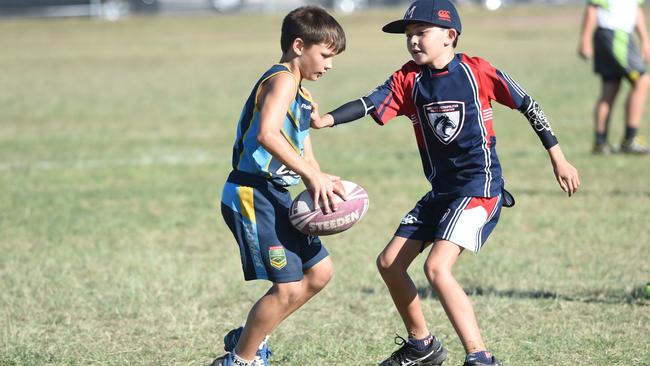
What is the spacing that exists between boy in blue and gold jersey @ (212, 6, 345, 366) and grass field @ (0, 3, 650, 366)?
0.68 m

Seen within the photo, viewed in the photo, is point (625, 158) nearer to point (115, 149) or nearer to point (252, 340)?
point (115, 149)

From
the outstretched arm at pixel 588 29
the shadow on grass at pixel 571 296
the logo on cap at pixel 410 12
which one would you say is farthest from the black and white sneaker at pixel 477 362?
the outstretched arm at pixel 588 29

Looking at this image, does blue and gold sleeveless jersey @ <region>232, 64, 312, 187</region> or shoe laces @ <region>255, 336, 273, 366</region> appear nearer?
blue and gold sleeveless jersey @ <region>232, 64, 312, 187</region>

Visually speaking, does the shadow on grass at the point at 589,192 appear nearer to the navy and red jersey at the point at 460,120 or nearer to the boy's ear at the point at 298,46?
the navy and red jersey at the point at 460,120

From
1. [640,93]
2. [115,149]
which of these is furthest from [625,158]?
[115,149]

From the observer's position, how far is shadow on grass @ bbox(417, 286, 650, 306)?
632 cm

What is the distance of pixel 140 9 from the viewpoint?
45281 mm

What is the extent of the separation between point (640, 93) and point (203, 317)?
7808 millimetres

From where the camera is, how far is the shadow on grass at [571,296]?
20.7 ft

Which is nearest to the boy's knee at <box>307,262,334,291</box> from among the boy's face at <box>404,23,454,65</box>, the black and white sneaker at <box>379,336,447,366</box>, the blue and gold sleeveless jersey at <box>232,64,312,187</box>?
the blue and gold sleeveless jersey at <box>232,64,312,187</box>

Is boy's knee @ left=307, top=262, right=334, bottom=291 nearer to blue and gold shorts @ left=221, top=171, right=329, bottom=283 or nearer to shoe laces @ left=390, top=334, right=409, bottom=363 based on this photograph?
blue and gold shorts @ left=221, top=171, right=329, bottom=283

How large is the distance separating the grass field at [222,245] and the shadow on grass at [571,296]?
0.06 ft

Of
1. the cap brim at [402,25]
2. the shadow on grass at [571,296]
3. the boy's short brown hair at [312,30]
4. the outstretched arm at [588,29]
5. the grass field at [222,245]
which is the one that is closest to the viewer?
the boy's short brown hair at [312,30]

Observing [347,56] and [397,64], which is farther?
[347,56]
